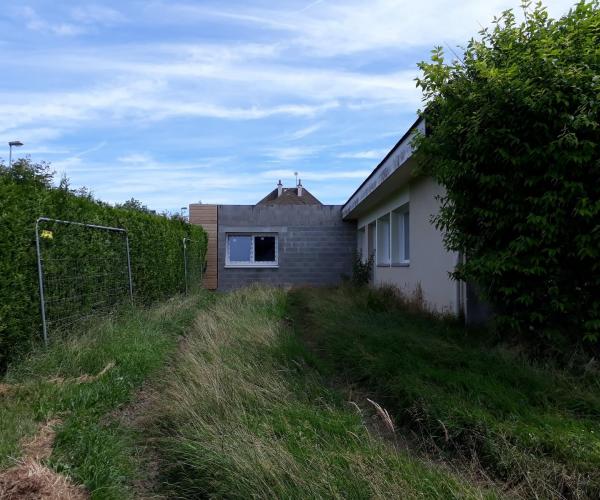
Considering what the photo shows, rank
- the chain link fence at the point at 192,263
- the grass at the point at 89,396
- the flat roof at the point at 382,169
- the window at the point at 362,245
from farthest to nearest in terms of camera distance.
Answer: the window at the point at 362,245 → the chain link fence at the point at 192,263 → the flat roof at the point at 382,169 → the grass at the point at 89,396

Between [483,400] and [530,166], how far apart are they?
7.54ft

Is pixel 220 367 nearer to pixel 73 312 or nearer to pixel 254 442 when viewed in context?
pixel 254 442

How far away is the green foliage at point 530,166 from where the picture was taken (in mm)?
4777

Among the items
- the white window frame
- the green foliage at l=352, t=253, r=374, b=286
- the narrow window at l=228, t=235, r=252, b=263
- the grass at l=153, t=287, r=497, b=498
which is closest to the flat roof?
the white window frame

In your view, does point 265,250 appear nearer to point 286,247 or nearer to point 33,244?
point 286,247

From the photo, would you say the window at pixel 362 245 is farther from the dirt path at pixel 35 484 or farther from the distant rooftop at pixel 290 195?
the distant rooftop at pixel 290 195

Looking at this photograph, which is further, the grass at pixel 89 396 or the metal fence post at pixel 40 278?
the metal fence post at pixel 40 278

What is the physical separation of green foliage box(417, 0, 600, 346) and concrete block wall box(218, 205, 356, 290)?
13.8m

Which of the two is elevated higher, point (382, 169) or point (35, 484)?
point (382, 169)

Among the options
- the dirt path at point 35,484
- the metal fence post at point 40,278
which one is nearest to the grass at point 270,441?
the dirt path at point 35,484

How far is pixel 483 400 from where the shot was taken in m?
4.05

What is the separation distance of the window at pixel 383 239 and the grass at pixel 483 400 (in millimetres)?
7426

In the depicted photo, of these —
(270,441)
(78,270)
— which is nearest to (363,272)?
(78,270)

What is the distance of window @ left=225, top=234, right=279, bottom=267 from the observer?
19859 millimetres
